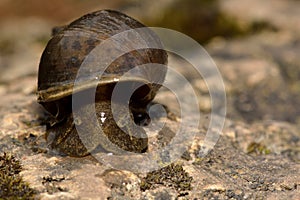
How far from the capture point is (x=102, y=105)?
365 centimetres

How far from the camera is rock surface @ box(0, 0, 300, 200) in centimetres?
335

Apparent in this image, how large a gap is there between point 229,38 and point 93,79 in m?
5.71

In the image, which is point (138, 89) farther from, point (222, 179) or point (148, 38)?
point (222, 179)

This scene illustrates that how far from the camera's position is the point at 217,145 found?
4.18 m

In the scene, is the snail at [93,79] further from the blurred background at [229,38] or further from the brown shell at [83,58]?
the blurred background at [229,38]

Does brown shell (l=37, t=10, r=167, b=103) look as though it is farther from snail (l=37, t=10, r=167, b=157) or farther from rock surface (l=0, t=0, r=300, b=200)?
rock surface (l=0, t=0, r=300, b=200)

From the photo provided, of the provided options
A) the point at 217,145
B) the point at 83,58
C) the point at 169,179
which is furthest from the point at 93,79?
the point at 217,145

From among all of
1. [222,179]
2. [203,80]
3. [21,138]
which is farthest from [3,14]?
[222,179]

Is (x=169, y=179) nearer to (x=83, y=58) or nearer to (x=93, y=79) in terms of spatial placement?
(x=93, y=79)

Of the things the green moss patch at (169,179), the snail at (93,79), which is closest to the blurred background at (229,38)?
the snail at (93,79)

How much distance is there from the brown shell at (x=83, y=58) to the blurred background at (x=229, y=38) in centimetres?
215

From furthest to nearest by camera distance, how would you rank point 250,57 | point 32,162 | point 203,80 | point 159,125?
point 250,57 < point 203,80 < point 159,125 < point 32,162

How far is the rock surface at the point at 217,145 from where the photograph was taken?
3352mm

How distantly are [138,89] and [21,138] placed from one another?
3.92 ft
